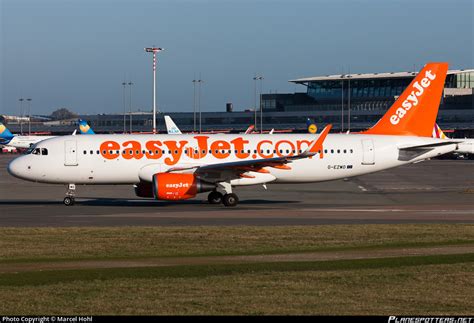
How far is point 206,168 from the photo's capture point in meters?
37.8

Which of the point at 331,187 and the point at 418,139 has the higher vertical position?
the point at 418,139

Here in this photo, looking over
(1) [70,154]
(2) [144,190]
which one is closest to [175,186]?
(2) [144,190]

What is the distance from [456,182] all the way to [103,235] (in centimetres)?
3677

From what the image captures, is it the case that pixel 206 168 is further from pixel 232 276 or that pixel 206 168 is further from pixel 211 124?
pixel 211 124

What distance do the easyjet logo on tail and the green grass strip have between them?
21.7 m

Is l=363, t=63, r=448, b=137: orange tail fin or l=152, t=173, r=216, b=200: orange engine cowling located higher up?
l=363, t=63, r=448, b=137: orange tail fin

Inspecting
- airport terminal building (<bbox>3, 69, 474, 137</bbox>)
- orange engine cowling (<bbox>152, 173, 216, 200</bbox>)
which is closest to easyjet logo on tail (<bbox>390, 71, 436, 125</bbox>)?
orange engine cowling (<bbox>152, 173, 216, 200</bbox>)

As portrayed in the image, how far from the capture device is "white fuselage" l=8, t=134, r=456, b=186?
3938 cm

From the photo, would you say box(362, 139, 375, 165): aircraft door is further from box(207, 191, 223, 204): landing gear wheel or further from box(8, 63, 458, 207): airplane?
box(207, 191, 223, 204): landing gear wheel

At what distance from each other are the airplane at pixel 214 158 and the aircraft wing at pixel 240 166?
5cm

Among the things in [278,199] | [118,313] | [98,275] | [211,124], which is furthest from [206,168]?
[211,124]

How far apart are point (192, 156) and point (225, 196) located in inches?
104

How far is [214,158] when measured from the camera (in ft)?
131

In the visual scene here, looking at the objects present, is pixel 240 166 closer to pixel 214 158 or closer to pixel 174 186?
pixel 214 158
